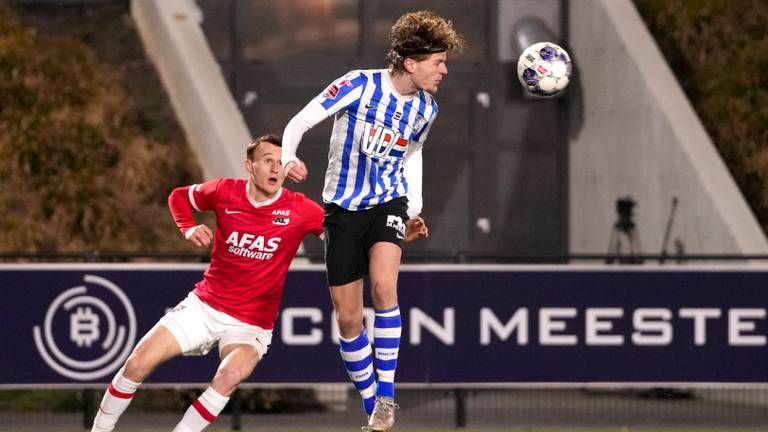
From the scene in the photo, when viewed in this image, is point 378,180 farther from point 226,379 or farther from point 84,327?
point 84,327

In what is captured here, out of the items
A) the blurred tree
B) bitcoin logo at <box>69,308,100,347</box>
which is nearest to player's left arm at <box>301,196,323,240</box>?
bitcoin logo at <box>69,308,100,347</box>

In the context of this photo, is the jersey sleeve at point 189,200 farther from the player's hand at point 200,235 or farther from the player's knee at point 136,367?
the player's knee at point 136,367

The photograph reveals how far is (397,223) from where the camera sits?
9.04 meters

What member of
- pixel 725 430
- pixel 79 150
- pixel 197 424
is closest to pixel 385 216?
pixel 197 424

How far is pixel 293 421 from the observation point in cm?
1345

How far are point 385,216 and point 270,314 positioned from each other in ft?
2.89

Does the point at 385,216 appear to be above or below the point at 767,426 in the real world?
above

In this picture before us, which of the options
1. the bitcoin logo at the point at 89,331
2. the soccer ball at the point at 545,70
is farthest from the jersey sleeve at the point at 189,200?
the bitcoin logo at the point at 89,331

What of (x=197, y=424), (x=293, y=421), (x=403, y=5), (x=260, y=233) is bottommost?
(x=293, y=421)

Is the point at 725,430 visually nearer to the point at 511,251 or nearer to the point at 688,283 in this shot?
the point at 688,283

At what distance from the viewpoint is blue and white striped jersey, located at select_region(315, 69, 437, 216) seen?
8.93m

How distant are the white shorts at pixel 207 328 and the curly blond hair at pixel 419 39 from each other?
1738 mm

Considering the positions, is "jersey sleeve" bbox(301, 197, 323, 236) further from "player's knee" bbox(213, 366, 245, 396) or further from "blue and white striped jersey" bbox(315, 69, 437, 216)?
"player's knee" bbox(213, 366, 245, 396)

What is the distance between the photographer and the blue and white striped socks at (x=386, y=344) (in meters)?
8.91
